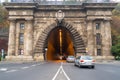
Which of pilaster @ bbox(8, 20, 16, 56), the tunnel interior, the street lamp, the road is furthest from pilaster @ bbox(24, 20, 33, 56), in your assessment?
the road

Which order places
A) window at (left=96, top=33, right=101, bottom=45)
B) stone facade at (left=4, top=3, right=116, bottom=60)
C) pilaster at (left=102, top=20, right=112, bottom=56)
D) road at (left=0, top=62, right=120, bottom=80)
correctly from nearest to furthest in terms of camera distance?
road at (left=0, top=62, right=120, bottom=80) < pilaster at (left=102, top=20, right=112, bottom=56) < stone facade at (left=4, top=3, right=116, bottom=60) < window at (left=96, top=33, right=101, bottom=45)

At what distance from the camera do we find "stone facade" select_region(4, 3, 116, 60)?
179 feet

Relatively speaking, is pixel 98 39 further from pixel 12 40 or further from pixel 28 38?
pixel 12 40

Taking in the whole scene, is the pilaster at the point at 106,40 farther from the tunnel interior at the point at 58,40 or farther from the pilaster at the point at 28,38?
the pilaster at the point at 28,38

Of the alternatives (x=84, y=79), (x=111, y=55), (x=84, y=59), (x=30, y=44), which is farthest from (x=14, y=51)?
(x=84, y=79)

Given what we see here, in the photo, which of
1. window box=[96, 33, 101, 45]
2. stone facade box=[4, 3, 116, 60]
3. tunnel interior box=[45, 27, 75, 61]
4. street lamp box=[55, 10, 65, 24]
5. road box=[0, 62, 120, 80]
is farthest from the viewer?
tunnel interior box=[45, 27, 75, 61]

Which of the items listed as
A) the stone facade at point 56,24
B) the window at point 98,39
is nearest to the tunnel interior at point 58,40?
the stone facade at point 56,24

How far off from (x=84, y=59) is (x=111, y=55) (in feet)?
88.7

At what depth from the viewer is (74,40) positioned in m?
57.1

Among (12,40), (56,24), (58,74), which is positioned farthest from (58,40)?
(58,74)

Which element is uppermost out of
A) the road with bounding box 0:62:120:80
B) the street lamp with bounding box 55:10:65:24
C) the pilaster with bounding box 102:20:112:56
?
the street lamp with bounding box 55:10:65:24

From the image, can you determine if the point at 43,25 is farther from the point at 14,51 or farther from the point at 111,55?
the point at 111,55

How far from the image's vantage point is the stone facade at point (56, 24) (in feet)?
179

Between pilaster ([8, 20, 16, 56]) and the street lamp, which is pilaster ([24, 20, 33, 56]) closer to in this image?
pilaster ([8, 20, 16, 56])
